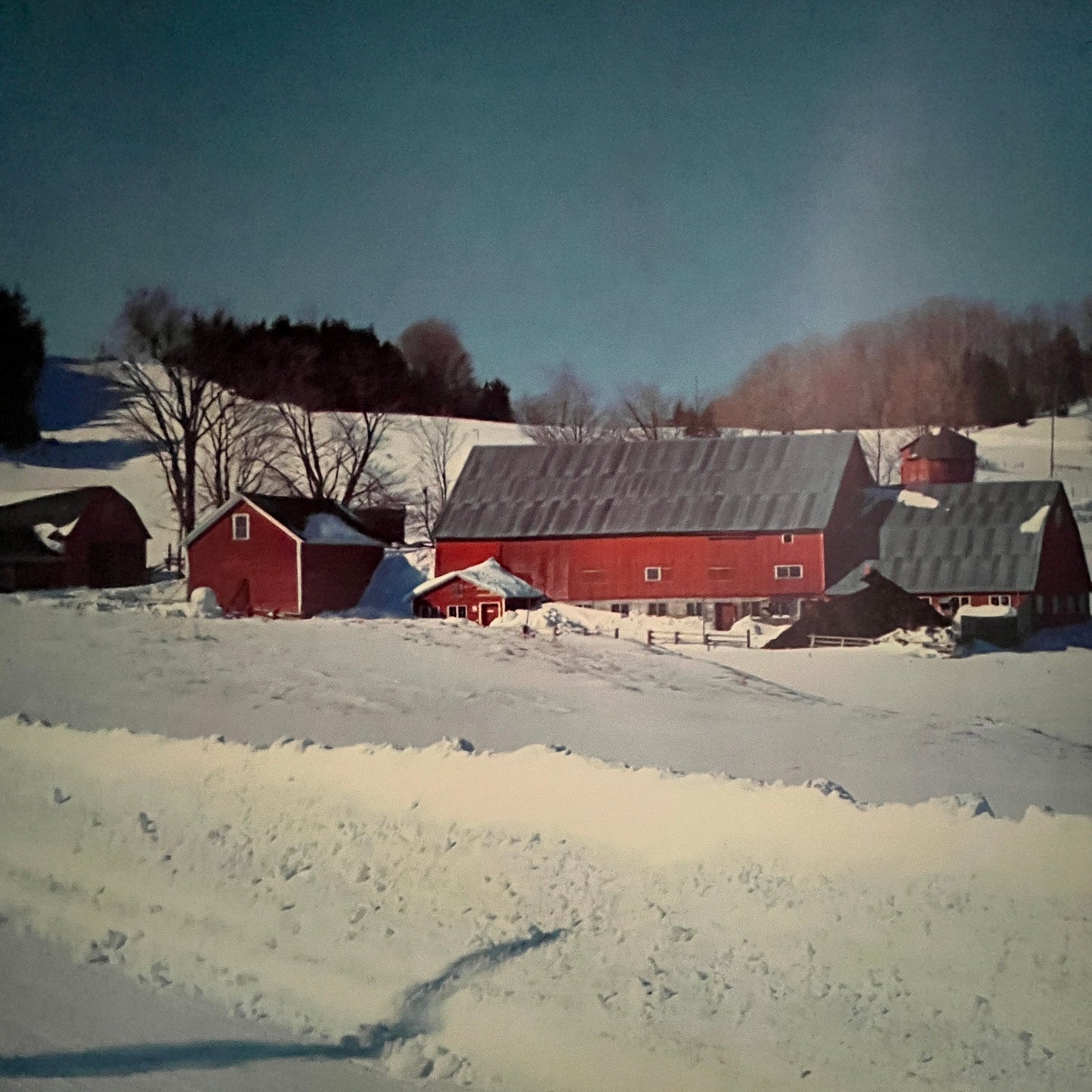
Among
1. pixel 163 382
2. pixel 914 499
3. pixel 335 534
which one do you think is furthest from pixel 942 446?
pixel 163 382

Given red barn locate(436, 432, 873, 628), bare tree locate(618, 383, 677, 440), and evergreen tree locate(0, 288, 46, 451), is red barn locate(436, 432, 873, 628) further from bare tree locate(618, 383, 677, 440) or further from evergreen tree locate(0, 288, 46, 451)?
evergreen tree locate(0, 288, 46, 451)

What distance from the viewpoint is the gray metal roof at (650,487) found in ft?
13.5

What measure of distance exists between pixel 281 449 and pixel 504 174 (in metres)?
1.32

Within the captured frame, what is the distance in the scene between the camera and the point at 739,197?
165 inches

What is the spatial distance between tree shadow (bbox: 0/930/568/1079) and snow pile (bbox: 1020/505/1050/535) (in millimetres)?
2296

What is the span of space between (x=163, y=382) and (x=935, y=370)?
9.06ft

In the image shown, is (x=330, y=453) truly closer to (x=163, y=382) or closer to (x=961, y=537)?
(x=163, y=382)

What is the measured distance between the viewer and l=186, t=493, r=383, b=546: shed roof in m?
4.26

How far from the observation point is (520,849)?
12.3 feet

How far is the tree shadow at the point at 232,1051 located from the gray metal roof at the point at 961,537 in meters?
1.90

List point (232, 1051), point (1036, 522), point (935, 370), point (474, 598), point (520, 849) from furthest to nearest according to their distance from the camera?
point (474, 598) < point (935, 370) < point (1036, 522) < point (520, 849) < point (232, 1051)

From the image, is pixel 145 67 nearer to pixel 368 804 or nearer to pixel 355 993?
pixel 368 804

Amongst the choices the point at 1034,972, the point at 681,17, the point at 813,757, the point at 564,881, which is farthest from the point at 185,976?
the point at 681,17

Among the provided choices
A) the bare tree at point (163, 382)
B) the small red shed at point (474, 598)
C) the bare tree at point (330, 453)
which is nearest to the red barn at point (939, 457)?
the small red shed at point (474, 598)
